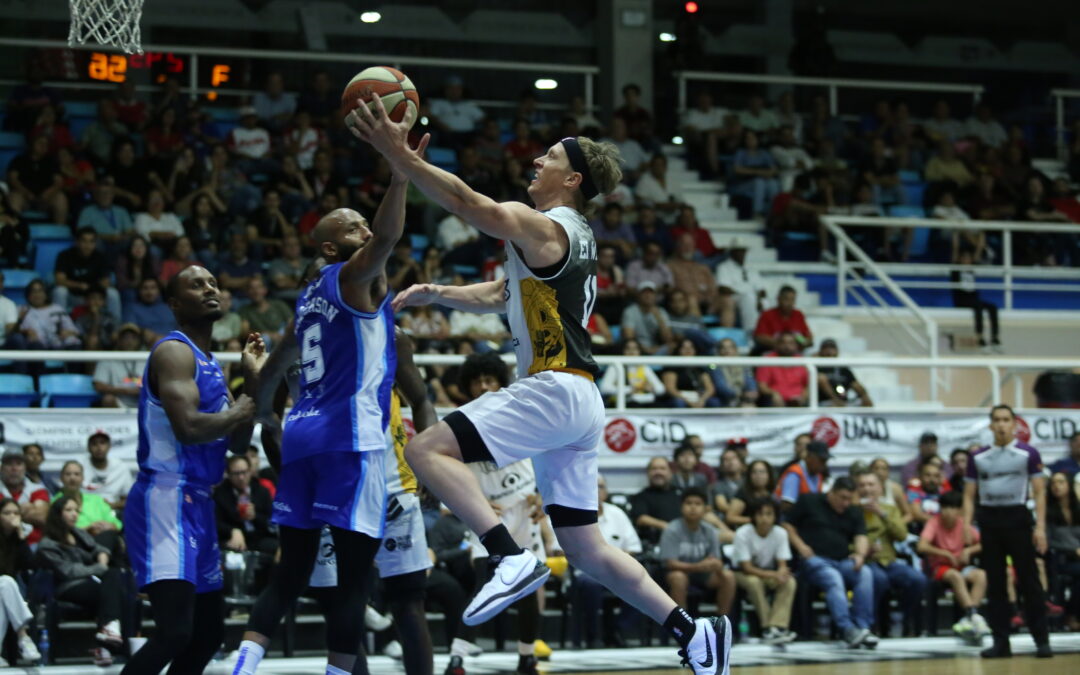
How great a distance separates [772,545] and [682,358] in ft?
6.70

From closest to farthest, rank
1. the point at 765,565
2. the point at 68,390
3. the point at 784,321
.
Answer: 1. the point at 765,565
2. the point at 68,390
3. the point at 784,321

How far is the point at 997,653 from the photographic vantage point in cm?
1148

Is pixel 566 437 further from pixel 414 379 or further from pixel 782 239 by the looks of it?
pixel 782 239

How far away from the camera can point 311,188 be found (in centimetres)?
1752

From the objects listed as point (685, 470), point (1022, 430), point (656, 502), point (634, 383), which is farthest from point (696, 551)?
point (1022, 430)

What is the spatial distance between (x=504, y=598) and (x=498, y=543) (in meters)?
0.27

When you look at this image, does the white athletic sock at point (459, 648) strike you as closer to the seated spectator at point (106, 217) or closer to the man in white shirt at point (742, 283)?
the seated spectator at point (106, 217)

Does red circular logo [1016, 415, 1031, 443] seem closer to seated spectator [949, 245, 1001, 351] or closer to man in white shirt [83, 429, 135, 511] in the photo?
seated spectator [949, 245, 1001, 351]

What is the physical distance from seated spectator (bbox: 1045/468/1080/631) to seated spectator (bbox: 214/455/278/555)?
24.1 feet

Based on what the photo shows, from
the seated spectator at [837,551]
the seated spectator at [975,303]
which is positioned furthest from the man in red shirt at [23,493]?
the seated spectator at [975,303]

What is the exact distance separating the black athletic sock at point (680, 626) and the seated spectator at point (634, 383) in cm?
757

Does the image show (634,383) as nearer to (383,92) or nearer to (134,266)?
(134,266)

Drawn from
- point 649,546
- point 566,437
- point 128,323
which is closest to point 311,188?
point 128,323

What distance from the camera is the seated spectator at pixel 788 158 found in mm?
20500
